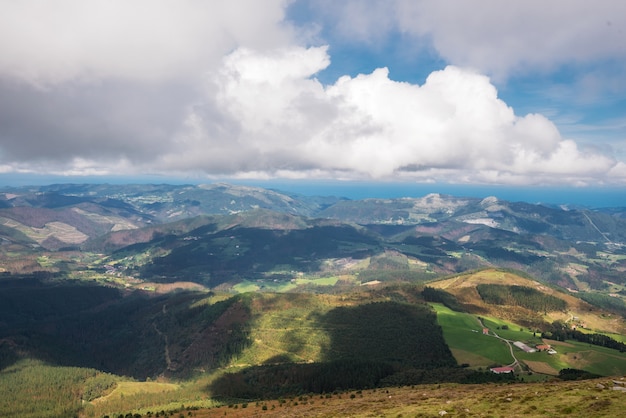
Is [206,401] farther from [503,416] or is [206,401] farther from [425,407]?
[503,416]

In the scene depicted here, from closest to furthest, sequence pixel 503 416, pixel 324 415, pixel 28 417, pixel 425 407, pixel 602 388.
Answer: pixel 503 416 < pixel 602 388 < pixel 425 407 < pixel 324 415 < pixel 28 417

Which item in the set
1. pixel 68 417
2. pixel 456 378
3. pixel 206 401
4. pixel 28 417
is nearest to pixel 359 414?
pixel 456 378

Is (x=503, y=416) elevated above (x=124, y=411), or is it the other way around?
(x=503, y=416)

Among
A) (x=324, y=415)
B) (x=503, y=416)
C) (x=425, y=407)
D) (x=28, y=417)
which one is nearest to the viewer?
(x=503, y=416)

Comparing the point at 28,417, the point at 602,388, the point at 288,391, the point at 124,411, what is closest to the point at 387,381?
the point at 288,391

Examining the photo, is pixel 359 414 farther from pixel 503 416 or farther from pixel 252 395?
pixel 252 395

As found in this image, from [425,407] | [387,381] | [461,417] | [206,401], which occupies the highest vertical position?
[461,417]

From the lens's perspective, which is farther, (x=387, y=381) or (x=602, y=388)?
(x=387, y=381)

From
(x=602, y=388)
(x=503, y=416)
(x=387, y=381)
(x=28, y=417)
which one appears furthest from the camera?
(x=28, y=417)

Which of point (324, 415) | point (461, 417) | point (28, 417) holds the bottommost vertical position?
point (28, 417)
